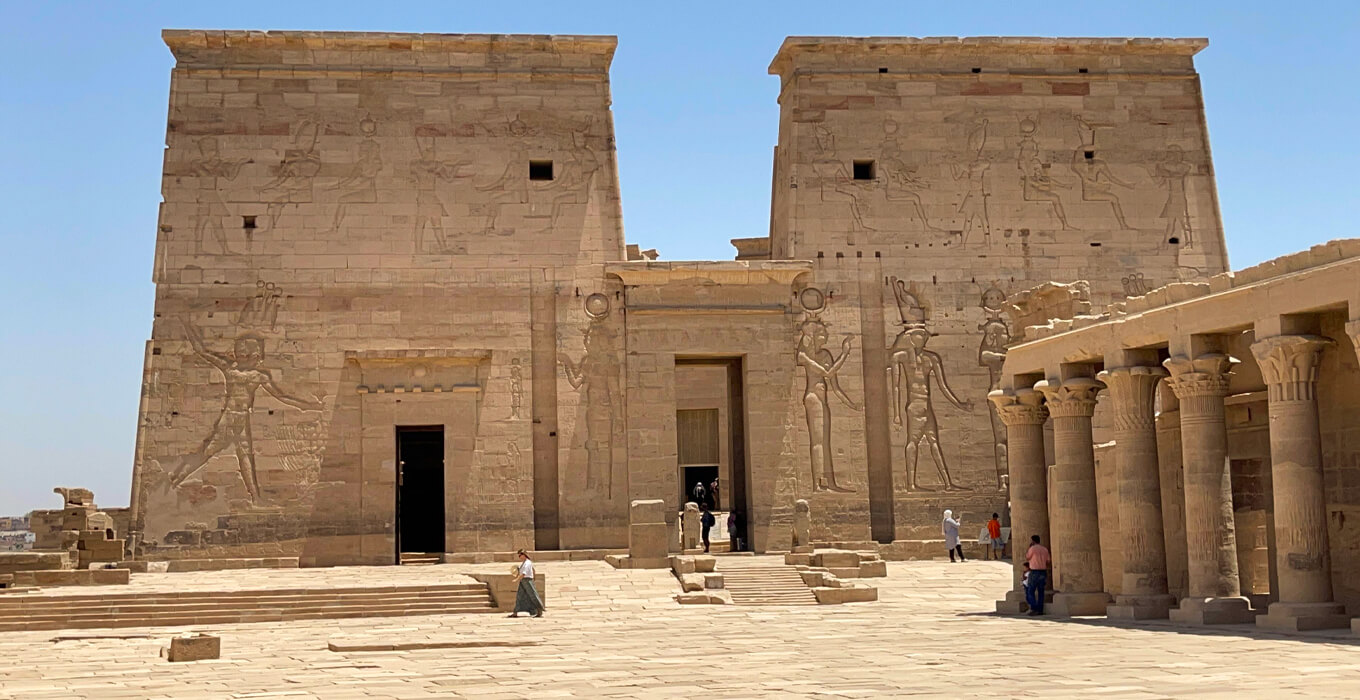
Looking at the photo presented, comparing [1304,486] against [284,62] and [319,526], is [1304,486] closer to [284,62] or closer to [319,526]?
[319,526]

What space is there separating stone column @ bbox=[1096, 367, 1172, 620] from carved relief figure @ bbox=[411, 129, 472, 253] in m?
13.7

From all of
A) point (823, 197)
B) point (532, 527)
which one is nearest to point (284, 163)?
point (532, 527)

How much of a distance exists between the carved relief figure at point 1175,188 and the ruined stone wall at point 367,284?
10.3m

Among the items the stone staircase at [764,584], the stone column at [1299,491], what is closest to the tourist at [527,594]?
the stone staircase at [764,584]

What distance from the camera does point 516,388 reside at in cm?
2473

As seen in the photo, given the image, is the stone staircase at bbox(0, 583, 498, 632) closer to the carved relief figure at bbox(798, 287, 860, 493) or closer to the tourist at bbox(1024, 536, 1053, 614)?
the tourist at bbox(1024, 536, 1053, 614)

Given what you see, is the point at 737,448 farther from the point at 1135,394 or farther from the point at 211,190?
the point at 1135,394

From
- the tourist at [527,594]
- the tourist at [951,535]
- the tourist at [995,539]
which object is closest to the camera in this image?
the tourist at [527,594]

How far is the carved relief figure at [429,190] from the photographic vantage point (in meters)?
25.1

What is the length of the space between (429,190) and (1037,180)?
36.9 feet

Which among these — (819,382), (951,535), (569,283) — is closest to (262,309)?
(569,283)

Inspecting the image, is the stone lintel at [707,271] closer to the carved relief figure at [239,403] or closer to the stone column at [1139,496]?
the carved relief figure at [239,403]

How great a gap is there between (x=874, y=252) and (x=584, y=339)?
5.55m

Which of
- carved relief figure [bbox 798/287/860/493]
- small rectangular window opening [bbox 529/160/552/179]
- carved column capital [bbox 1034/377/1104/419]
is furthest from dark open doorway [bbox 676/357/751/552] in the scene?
carved column capital [bbox 1034/377/1104/419]
